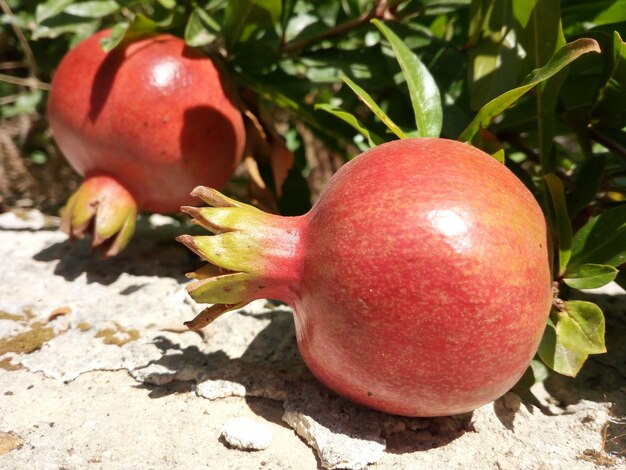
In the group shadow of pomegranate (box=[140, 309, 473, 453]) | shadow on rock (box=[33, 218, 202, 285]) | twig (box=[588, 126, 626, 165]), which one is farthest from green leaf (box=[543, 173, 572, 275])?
shadow on rock (box=[33, 218, 202, 285])

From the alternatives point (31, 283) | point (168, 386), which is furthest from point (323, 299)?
point (31, 283)

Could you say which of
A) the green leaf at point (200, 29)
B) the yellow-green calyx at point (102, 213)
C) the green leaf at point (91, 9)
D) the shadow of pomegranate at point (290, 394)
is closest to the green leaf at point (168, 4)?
the green leaf at point (200, 29)

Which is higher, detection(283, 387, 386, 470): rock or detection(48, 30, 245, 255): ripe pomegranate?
detection(48, 30, 245, 255): ripe pomegranate

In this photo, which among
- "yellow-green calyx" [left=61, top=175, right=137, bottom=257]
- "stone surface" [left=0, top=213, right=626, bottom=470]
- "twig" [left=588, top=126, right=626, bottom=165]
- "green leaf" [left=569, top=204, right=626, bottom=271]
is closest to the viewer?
"stone surface" [left=0, top=213, right=626, bottom=470]

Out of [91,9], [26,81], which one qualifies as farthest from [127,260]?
[26,81]

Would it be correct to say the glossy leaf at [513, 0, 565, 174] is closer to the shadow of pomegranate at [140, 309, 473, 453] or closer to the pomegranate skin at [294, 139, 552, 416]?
the pomegranate skin at [294, 139, 552, 416]

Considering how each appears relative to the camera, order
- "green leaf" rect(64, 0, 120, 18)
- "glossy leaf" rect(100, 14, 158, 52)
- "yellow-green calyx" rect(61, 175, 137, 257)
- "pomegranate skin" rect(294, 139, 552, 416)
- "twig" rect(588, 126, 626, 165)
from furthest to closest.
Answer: "green leaf" rect(64, 0, 120, 18) < "yellow-green calyx" rect(61, 175, 137, 257) < "glossy leaf" rect(100, 14, 158, 52) < "twig" rect(588, 126, 626, 165) < "pomegranate skin" rect(294, 139, 552, 416)

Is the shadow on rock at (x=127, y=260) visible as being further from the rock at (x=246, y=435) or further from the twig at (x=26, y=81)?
the twig at (x=26, y=81)

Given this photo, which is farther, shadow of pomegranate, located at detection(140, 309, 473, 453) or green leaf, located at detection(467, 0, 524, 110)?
green leaf, located at detection(467, 0, 524, 110)
